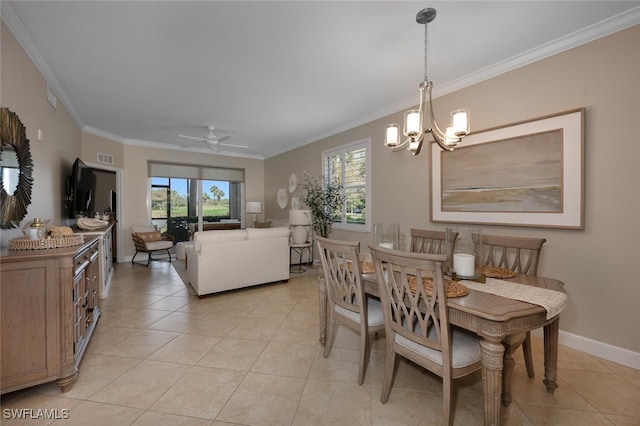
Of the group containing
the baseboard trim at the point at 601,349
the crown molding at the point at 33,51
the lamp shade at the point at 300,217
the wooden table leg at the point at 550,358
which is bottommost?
the baseboard trim at the point at 601,349

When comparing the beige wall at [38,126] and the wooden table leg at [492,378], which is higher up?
the beige wall at [38,126]

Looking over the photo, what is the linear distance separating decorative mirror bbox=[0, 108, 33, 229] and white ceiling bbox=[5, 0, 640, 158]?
0.83m

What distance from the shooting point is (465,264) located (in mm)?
1832

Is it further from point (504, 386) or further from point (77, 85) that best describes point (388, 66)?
point (77, 85)

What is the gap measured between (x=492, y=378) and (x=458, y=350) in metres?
0.20

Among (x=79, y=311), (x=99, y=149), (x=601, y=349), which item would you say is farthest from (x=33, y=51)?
(x=601, y=349)

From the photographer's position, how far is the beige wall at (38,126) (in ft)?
7.21

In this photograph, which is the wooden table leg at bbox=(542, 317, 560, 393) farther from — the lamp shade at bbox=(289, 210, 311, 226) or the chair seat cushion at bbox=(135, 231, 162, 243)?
the chair seat cushion at bbox=(135, 231, 162, 243)

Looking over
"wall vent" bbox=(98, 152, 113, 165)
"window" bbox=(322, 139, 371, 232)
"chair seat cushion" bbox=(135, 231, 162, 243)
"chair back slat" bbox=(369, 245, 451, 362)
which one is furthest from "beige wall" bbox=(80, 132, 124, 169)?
"chair back slat" bbox=(369, 245, 451, 362)

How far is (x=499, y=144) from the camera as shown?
285 centimetres

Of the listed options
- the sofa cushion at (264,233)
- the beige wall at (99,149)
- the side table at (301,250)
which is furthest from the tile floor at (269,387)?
the beige wall at (99,149)

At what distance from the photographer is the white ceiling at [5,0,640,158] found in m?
2.06

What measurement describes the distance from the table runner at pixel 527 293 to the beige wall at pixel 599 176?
3.78 ft

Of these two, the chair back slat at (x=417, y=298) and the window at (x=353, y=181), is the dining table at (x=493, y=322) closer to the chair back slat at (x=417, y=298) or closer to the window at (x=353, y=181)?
the chair back slat at (x=417, y=298)
